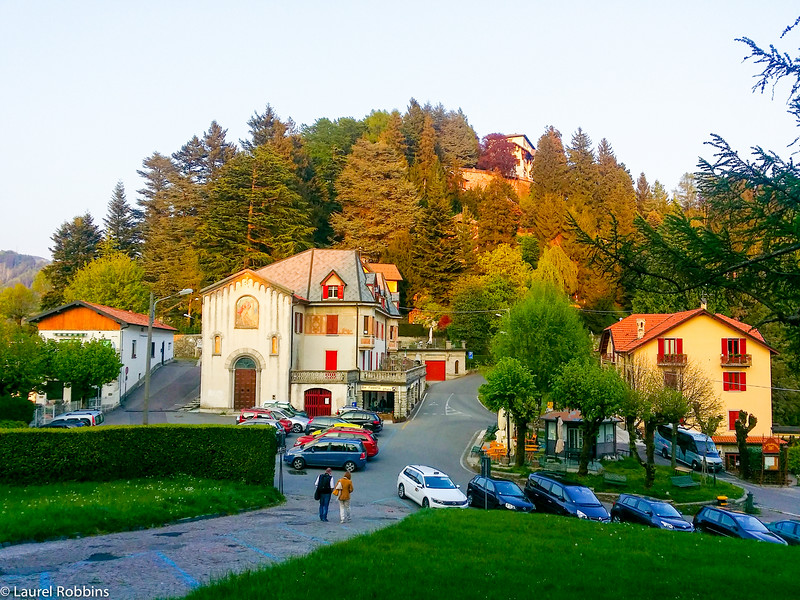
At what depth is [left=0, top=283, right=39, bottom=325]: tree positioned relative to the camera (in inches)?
3044

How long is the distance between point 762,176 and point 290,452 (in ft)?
80.0

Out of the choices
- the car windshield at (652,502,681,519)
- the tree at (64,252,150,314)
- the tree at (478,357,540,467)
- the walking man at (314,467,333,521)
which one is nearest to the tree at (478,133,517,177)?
the tree at (64,252,150,314)

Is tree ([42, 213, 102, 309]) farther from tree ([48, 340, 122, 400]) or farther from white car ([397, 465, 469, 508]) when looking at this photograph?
white car ([397, 465, 469, 508])

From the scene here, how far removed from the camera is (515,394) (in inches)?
1252

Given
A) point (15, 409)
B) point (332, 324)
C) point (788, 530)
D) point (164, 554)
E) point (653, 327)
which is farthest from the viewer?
point (653, 327)

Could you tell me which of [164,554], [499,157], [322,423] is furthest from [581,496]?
[499,157]

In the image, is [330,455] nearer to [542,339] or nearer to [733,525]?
[733,525]

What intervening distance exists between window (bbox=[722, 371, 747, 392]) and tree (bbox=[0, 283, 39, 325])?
73542 millimetres

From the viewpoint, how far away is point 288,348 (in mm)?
48375

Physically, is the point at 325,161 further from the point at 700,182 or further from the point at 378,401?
the point at 700,182

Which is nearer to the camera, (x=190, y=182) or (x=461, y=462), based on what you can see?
(x=461, y=462)

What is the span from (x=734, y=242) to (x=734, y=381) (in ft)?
146

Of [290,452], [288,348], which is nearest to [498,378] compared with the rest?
[290,452]

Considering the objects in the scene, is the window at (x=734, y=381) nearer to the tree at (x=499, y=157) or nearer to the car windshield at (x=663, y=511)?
the car windshield at (x=663, y=511)
